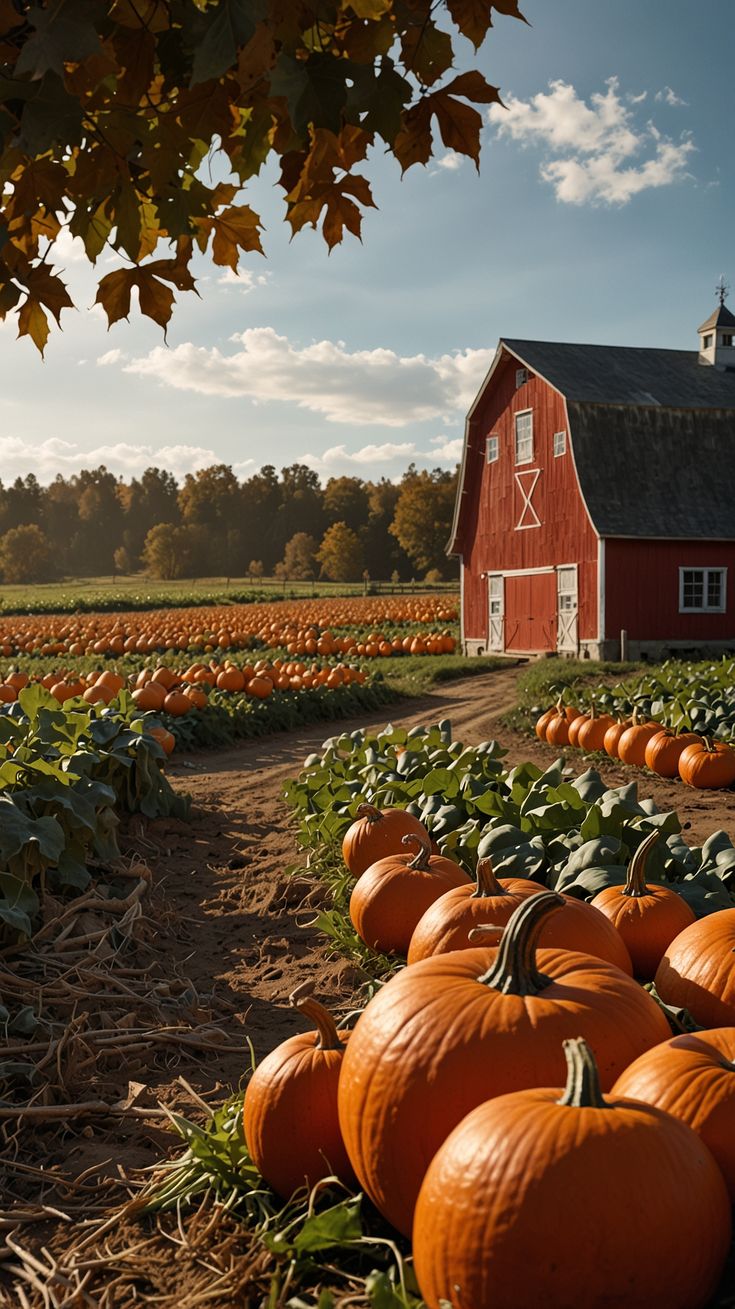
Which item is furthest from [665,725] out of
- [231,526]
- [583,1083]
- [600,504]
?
[231,526]

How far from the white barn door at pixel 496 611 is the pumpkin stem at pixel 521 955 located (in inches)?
890

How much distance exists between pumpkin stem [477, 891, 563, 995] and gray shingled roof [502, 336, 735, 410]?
21.2 meters

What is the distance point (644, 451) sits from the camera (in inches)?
868

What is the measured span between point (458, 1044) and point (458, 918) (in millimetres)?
1167

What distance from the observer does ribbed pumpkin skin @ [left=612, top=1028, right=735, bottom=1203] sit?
6.40ft

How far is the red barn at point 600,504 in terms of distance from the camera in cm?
2106

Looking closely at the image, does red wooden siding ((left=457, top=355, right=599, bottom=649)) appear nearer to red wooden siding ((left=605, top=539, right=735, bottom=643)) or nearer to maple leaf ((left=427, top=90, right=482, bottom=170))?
red wooden siding ((left=605, top=539, right=735, bottom=643))

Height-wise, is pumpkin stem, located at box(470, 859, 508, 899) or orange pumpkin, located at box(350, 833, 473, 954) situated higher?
pumpkin stem, located at box(470, 859, 508, 899)

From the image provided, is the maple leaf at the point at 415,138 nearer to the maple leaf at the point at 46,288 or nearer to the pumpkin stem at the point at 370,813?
the maple leaf at the point at 46,288

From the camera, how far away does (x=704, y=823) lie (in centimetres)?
701

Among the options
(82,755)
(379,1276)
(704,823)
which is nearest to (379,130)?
(379,1276)

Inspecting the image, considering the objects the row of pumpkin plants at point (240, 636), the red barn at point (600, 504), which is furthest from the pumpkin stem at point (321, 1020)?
the row of pumpkin plants at point (240, 636)

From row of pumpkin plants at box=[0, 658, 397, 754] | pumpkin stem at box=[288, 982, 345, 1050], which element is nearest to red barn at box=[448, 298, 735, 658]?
row of pumpkin plants at box=[0, 658, 397, 754]

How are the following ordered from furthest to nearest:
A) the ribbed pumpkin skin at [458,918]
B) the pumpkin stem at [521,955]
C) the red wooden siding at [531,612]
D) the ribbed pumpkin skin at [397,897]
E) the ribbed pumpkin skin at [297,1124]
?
the red wooden siding at [531,612]
the ribbed pumpkin skin at [397,897]
the ribbed pumpkin skin at [458,918]
the ribbed pumpkin skin at [297,1124]
the pumpkin stem at [521,955]
